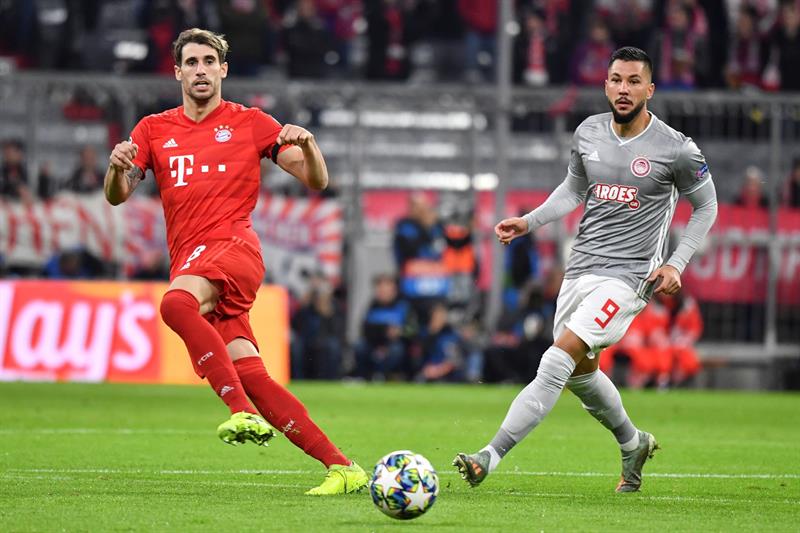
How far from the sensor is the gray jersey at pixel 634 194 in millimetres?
8570

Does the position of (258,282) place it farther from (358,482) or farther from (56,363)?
(56,363)

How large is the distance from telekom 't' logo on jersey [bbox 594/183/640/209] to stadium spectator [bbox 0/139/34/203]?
13.4 metres

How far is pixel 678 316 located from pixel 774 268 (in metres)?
1.69

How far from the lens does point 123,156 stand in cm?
795

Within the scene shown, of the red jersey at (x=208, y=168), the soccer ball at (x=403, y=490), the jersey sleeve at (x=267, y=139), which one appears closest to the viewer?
the soccer ball at (x=403, y=490)

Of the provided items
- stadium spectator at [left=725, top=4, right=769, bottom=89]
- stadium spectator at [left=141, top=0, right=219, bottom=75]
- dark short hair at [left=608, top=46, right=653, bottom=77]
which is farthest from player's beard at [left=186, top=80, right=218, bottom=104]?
stadium spectator at [left=725, top=4, right=769, bottom=89]

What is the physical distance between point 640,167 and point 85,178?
13.4m

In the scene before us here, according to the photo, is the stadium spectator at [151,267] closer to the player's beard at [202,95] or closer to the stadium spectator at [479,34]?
the stadium spectator at [479,34]

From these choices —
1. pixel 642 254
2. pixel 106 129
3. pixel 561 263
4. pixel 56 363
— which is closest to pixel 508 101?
pixel 561 263

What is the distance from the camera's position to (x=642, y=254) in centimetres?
860

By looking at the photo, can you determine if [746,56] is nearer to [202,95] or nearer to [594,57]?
[594,57]

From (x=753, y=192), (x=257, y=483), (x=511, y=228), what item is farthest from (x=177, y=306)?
(x=753, y=192)

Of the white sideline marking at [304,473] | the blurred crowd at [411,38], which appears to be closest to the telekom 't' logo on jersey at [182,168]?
the white sideline marking at [304,473]

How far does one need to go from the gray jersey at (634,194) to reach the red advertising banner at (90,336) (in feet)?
35.4
